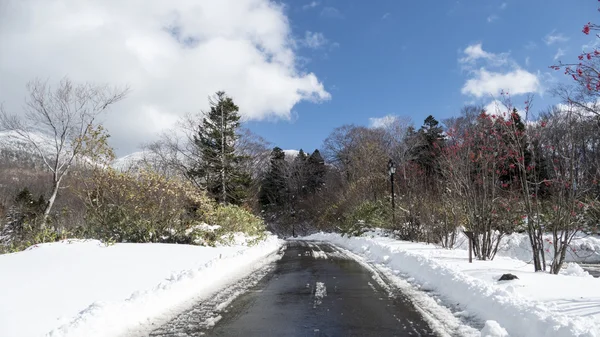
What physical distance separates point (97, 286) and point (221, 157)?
83.5 feet

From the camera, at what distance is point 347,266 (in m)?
12.1

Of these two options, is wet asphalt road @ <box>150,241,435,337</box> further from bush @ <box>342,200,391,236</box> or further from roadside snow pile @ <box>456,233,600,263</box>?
bush @ <box>342,200,391,236</box>

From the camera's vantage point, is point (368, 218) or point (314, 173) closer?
point (368, 218)

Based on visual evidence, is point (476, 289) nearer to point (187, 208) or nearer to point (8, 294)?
point (8, 294)

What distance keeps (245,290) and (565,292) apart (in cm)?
561

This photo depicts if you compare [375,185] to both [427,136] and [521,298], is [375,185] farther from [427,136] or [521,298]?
[521,298]

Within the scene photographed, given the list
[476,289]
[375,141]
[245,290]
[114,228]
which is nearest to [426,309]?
[476,289]

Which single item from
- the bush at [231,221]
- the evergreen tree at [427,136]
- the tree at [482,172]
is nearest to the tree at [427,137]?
the evergreen tree at [427,136]

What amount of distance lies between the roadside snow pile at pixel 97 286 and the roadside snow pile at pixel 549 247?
13309mm

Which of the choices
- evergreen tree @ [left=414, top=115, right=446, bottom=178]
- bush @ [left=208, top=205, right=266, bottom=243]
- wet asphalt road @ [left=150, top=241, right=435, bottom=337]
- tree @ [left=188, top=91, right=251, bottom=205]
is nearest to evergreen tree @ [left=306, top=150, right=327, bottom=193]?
evergreen tree @ [left=414, top=115, right=446, bottom=178]

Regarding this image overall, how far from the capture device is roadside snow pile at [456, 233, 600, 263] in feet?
57.9

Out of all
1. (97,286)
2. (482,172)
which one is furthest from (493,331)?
(482,172)

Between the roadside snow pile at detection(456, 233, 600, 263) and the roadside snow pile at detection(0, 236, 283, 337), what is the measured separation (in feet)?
43.7

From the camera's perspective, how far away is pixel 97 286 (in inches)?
265
